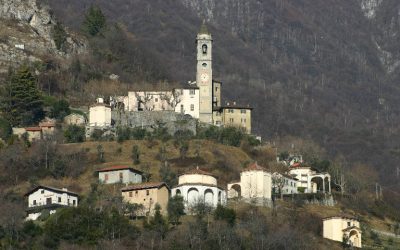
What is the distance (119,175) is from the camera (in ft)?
323

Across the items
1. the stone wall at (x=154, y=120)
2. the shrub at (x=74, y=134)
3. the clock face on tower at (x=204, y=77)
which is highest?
the clock face on tower at (x=204, y=77)

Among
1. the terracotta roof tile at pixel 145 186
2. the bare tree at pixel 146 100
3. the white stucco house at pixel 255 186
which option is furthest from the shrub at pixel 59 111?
the white stucco house at pixel 255 186

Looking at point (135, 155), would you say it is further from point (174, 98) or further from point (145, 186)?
point (174, 98)

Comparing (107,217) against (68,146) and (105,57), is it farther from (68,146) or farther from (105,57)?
(105,57)

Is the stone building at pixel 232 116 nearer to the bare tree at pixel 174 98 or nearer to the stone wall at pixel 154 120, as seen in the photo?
the bare tree at pixel 174 98

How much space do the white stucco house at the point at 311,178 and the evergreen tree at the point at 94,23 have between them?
42561 millimetres

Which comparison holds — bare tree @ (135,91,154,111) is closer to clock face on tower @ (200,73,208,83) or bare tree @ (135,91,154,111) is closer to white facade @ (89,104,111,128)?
clock face on tower @ (200,73,208,83)

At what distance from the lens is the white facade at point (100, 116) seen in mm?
110162

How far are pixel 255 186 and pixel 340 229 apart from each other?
7.67 metres

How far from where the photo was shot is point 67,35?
13700cm

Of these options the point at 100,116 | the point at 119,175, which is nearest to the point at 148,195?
the point at 119,175

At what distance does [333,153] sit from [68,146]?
67520 millimetres

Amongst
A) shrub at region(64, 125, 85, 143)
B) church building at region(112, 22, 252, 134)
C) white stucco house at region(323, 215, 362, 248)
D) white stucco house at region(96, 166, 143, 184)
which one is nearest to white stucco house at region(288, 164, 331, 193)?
church building at region(112, 22, 252, 134)

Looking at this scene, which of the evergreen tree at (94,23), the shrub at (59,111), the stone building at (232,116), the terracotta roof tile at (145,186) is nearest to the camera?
the terracotta roof tile at (145,186)
